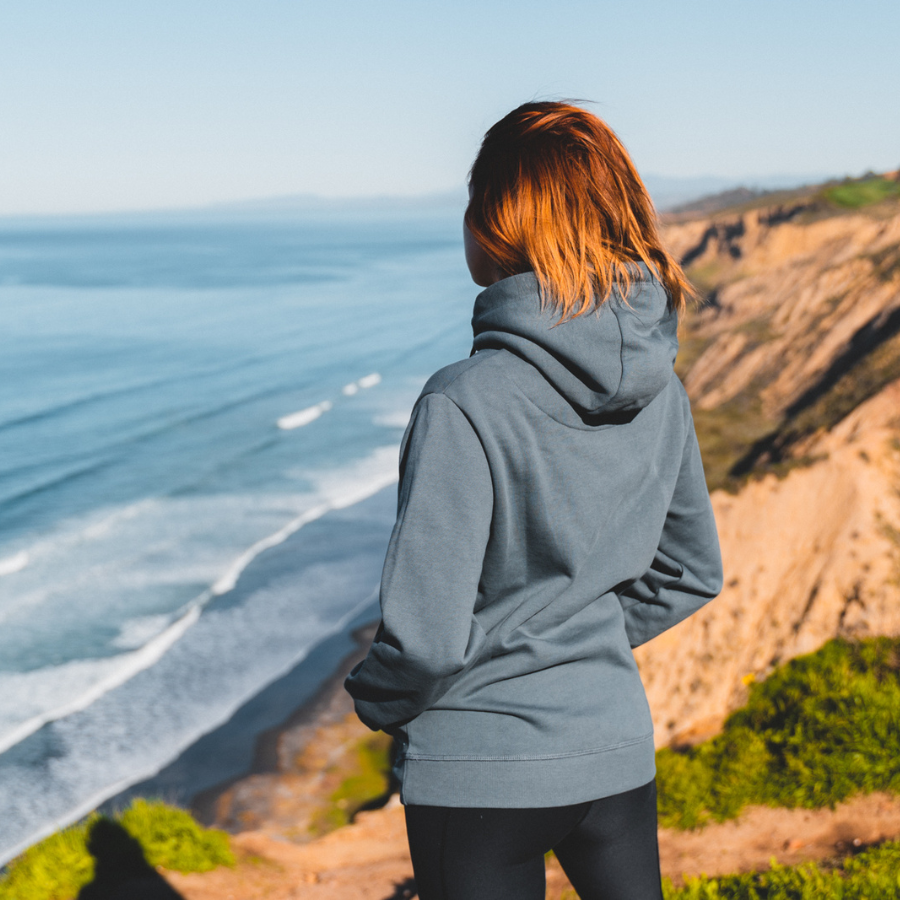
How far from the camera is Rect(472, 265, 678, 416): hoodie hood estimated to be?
1483 mm

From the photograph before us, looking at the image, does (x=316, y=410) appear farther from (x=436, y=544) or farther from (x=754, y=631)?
(x=436, y=544)

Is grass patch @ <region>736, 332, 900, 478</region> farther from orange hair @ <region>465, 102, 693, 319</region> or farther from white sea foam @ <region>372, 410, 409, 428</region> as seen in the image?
white sea foam @ <region>372, 410, 409, 428</region>

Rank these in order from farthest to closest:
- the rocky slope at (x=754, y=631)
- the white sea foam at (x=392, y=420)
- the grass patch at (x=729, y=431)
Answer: the white sea foam at (x=392, y=420)
the grass patch at (x=729, y=431)
the rocky slope at (x=754, y=631)

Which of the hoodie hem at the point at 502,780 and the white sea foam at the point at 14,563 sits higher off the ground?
the hoodie hem at the point at 502,780

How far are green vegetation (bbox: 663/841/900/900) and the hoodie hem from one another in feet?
8.59

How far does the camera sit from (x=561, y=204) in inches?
59.0

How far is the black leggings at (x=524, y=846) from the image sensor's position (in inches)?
60.6

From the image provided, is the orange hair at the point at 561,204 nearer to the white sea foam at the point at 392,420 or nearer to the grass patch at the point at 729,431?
the grass patch at the point at 729,431

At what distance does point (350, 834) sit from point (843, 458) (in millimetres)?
5038

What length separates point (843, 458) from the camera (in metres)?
6.59

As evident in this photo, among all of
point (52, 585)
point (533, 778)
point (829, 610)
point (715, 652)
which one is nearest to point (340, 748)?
point (715, 652)

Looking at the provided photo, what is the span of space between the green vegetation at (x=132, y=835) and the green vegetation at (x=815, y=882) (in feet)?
11.8

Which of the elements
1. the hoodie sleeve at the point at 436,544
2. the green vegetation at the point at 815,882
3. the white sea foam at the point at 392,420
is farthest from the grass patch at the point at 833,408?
the white sea foam at the point at 392,420

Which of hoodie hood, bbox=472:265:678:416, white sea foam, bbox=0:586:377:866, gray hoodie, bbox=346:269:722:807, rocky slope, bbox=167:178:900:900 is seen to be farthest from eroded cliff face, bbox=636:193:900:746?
white sea foam, bbox=0:586:377:866
